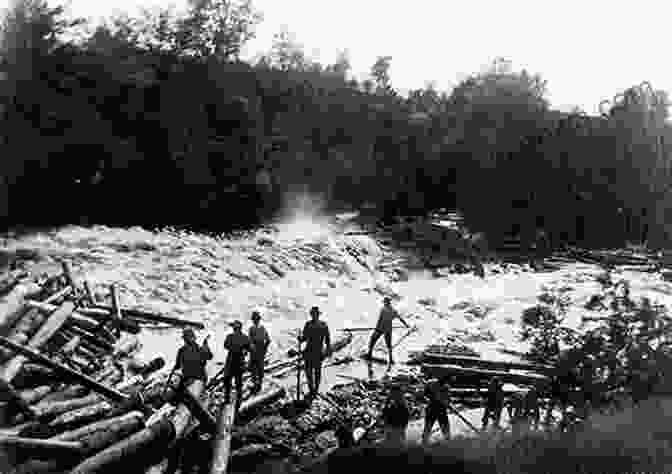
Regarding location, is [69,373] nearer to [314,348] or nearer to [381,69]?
[314,348]

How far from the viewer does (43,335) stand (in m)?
9.95

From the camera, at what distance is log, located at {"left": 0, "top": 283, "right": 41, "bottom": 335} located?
385 inches

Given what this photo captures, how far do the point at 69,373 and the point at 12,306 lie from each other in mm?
3100

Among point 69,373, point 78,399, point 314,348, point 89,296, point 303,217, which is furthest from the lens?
point 303,217

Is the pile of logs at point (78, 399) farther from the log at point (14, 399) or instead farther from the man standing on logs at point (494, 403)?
the man standing on logs at point (494, 403)

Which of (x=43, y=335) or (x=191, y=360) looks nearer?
(x=191, y=360)

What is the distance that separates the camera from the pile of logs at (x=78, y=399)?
6453 millimetres

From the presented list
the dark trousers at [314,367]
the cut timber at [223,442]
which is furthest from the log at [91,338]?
the dark trousers at [314,367]

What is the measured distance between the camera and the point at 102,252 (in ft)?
64.8

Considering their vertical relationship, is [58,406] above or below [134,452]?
above

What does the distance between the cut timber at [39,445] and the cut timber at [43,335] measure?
5.05 feet

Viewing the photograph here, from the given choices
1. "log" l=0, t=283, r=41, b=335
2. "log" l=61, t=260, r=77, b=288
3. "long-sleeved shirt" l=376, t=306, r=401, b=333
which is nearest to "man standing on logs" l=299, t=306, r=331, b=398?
"long-sleeved shirt" l=376, t=306, r=401, b=333

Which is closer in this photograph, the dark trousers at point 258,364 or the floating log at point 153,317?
the dark trousers at point 258,364

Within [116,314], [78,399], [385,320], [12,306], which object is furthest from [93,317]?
[385,320]
